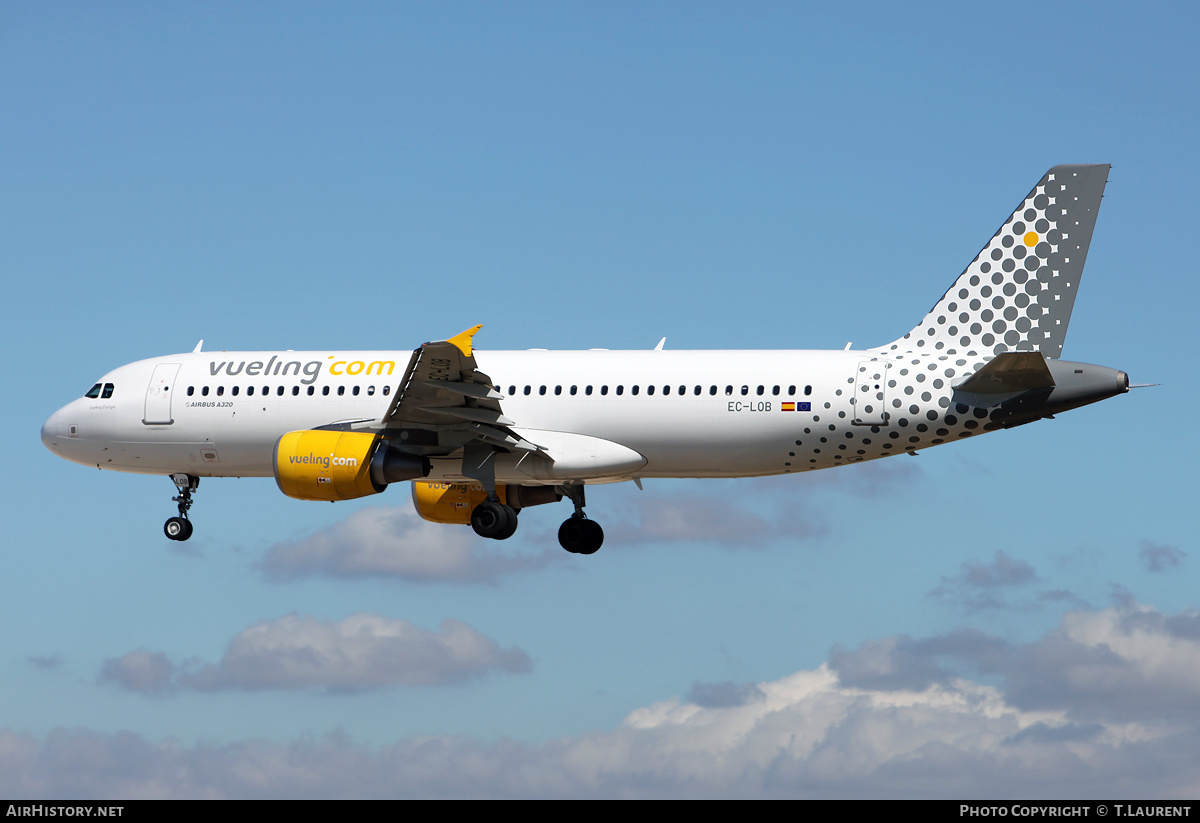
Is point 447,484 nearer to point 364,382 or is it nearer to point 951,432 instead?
point 364,382

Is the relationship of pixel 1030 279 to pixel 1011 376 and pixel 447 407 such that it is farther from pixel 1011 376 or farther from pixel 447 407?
pixel 447 407

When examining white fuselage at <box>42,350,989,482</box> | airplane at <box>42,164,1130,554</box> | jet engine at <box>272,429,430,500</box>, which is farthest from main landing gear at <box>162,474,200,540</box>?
jet engine at <box>272,429,430,500</box>

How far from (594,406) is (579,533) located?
556 centimetres

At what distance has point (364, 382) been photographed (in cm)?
3584

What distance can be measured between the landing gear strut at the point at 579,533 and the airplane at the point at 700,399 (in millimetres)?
2545

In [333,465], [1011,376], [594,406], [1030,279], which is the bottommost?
[1011,376]

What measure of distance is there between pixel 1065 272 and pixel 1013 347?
2054mm

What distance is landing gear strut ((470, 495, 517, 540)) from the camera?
36.0m

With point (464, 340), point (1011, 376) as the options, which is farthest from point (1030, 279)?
point (464, 340)

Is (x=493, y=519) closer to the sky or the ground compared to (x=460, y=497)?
closer to the ground

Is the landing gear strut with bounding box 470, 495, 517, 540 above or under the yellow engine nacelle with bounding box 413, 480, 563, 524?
under

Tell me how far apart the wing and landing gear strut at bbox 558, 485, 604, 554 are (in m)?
5.09

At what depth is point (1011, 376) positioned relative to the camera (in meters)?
30.8

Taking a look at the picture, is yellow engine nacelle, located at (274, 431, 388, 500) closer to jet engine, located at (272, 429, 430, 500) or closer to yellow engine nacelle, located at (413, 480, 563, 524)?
jet engine, located at (272, 429, 430, 500)
